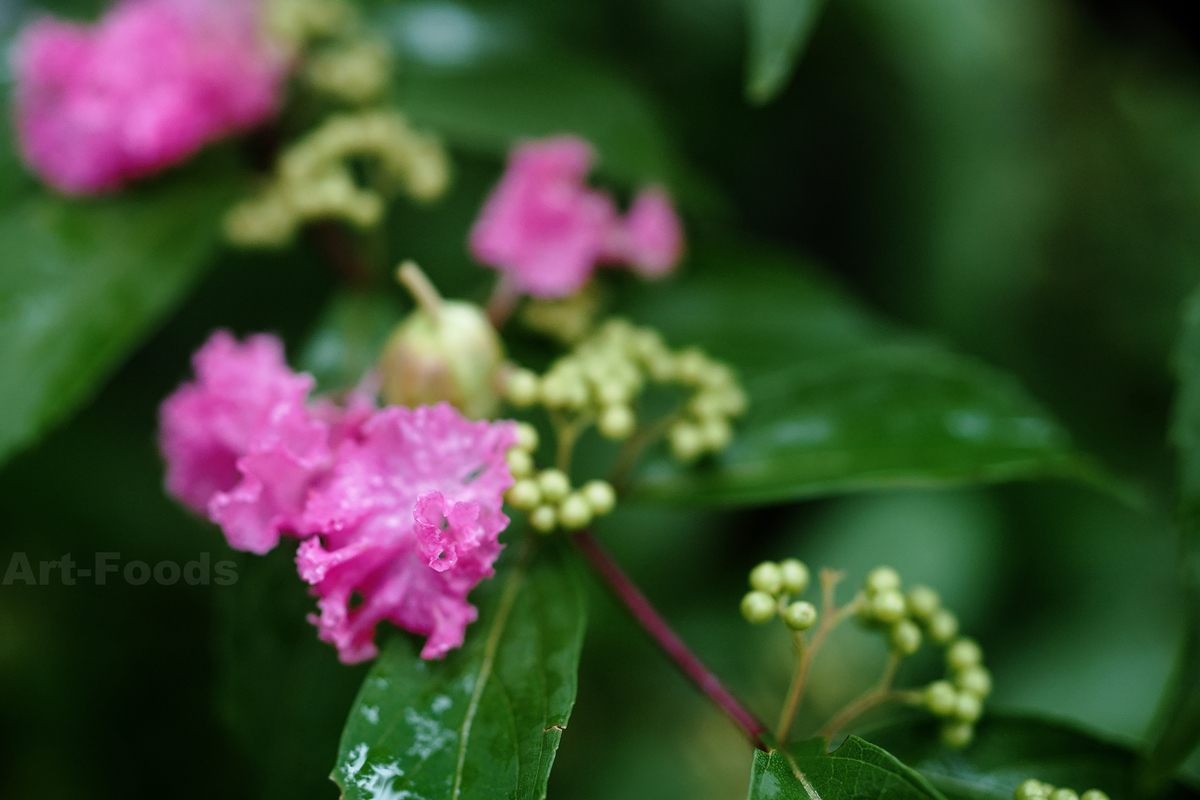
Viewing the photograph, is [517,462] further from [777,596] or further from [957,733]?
[957,733]

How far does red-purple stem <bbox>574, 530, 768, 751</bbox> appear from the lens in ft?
3.50

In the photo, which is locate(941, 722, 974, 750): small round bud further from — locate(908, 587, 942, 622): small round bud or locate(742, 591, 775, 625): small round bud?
locate(742, 591, 775, 625): small round bud

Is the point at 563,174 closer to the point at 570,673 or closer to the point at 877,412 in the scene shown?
the point at 877,412

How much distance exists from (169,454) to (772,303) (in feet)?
3.62

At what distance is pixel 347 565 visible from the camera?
1035mm

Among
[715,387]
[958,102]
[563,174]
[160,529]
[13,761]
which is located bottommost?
[13,761]

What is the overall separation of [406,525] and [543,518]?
0.59ft

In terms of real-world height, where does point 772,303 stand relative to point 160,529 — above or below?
above

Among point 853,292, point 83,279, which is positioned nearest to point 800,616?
point 83,279

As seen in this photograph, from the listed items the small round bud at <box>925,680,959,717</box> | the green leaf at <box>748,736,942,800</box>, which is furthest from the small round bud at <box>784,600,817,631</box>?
the small round bud at <box>925,680,959,717</box>

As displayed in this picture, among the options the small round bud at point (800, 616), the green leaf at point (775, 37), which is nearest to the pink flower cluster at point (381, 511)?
the small round bud at point (800, 616)

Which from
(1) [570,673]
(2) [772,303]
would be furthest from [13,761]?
(2) [772,303]

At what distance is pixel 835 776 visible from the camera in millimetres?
949

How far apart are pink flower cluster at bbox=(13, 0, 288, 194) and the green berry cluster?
938 mm
